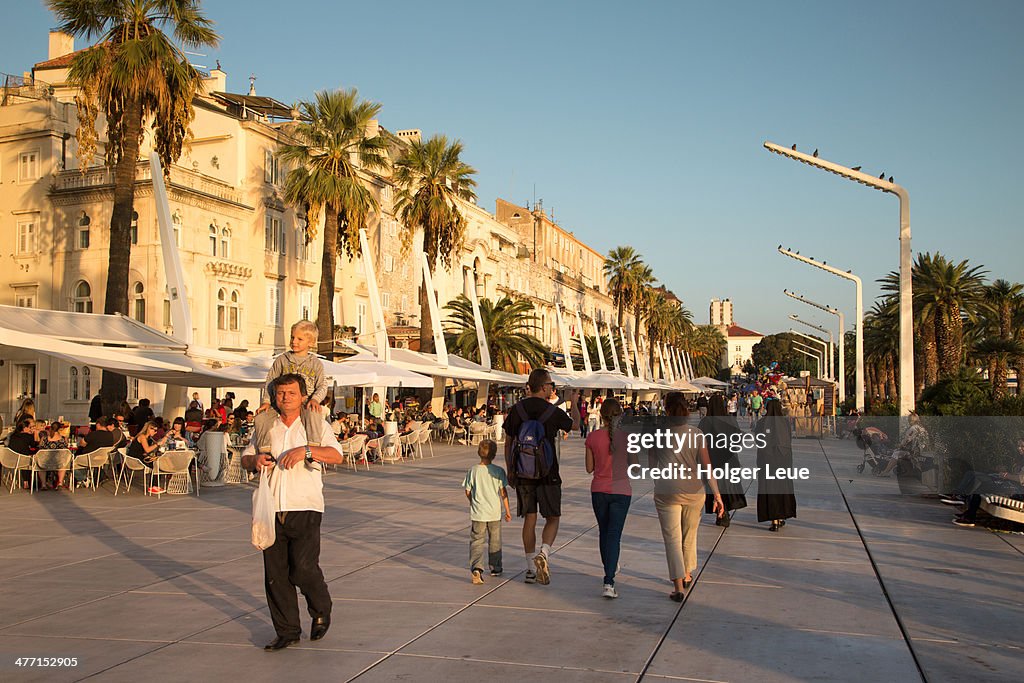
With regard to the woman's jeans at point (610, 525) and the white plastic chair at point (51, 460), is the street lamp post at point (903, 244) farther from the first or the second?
the white plastic chair at point (51, 460)

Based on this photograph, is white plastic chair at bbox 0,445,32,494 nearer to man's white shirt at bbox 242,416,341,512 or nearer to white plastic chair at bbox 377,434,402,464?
white plastic chair at bbox 377,434,402,464

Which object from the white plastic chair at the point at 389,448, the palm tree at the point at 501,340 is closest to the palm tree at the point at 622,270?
the palm tree at the point at 501,340

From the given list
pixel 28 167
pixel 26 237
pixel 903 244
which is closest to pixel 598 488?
pixel 903 244

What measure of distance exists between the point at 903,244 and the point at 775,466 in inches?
360

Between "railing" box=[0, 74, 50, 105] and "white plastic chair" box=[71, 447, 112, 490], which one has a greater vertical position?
"railing" box=[0, 74, 50, 105]

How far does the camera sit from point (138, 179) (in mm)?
36281

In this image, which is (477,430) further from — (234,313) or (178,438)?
(234,313)

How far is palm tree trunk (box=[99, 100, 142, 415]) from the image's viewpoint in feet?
72.3

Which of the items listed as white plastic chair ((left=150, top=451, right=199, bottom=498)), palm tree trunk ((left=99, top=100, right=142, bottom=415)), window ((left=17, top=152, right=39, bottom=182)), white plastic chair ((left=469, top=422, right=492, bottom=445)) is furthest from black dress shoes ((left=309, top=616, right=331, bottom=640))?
window ((left=17, top=152, right=39, bottom=182))

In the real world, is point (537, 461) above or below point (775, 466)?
above

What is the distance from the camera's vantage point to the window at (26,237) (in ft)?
123

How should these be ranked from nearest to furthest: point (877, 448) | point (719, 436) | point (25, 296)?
point (719, 436), point (877, 448), point (25, 296)

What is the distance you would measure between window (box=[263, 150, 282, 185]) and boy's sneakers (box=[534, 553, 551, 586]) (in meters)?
36.4

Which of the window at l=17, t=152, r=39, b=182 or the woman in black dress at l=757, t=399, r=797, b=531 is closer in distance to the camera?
the woman in black dress at l=757, t=399, r=797, b=531
